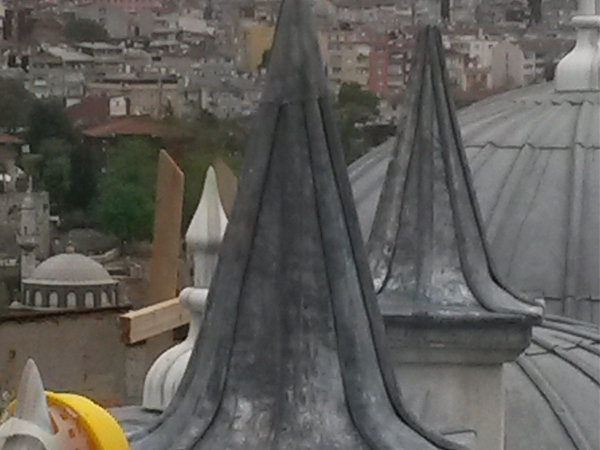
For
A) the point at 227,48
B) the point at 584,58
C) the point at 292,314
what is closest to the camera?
the point at 292,314

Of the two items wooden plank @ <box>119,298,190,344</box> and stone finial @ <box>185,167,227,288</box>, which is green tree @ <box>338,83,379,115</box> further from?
stone finial @ <box>185,167,227,288</box>

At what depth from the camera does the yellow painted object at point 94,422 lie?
2645 millimetres

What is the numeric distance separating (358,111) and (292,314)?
11.4 meters

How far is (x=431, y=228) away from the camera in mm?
4746

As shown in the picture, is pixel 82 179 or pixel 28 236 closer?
pixel 82 179

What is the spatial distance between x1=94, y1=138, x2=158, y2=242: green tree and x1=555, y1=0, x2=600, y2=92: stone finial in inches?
316

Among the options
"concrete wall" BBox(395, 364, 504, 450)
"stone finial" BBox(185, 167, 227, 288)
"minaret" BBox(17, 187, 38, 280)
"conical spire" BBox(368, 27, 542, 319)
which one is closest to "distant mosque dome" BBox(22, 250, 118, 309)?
"minaret" BBox(17, 187, 38, 280)

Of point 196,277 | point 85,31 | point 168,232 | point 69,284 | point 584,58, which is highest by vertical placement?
point 196,277

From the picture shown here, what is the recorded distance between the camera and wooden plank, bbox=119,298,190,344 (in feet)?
19.3

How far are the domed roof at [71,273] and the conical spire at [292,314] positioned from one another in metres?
17.5

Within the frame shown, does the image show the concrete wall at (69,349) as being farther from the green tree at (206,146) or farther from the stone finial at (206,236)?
the stone finial at (206,236)

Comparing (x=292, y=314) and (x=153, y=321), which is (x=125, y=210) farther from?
(x=292, y=314)

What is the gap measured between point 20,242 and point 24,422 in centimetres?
2063

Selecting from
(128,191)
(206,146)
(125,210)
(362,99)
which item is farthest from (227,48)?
(125,210)
